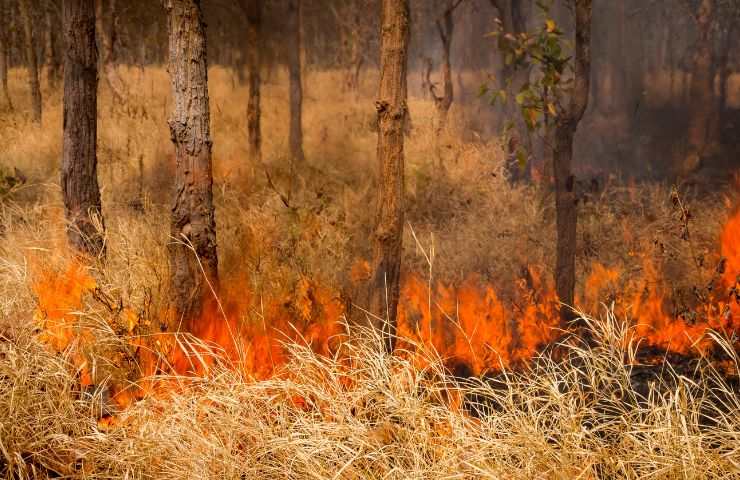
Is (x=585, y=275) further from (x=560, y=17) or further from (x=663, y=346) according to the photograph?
(x=560, y=17)

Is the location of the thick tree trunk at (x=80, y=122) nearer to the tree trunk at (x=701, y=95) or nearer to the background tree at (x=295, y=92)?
the background tree at (x=295, y=92)

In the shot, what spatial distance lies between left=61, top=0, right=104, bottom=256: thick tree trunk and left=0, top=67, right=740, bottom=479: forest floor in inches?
11.6

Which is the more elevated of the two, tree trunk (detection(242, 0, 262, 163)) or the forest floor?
tree trunk (detection(242, 0, 262, 163))

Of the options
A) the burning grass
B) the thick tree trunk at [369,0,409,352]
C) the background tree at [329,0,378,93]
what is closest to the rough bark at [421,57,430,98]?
the background tree at [329,0,378,93]

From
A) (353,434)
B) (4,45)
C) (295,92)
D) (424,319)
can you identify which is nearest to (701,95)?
(295,92)

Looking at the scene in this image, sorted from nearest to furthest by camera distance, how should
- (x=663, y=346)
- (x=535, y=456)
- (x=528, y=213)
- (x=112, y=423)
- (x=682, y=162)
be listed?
1. (x=535, y=456)
2. (x=112, y=423)
3. (x=663, y=346)
4. (x=528, y=213)
5. (x=682, y=162)

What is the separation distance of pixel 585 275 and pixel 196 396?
5.05 meters

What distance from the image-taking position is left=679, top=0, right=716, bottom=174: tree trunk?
13570 mm

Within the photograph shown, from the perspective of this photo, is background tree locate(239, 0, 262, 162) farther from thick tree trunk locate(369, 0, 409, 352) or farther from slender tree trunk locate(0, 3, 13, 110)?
slender tree trunk locate(0, 3, 13, 110)

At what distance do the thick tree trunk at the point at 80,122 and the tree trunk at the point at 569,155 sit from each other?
388cm

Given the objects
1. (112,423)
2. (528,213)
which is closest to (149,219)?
(112,423)

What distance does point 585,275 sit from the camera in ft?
25.1

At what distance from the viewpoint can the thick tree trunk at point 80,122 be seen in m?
5.94

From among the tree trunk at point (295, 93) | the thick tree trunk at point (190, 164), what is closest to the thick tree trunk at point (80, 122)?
the thick tree trunk at point (190, 164)
